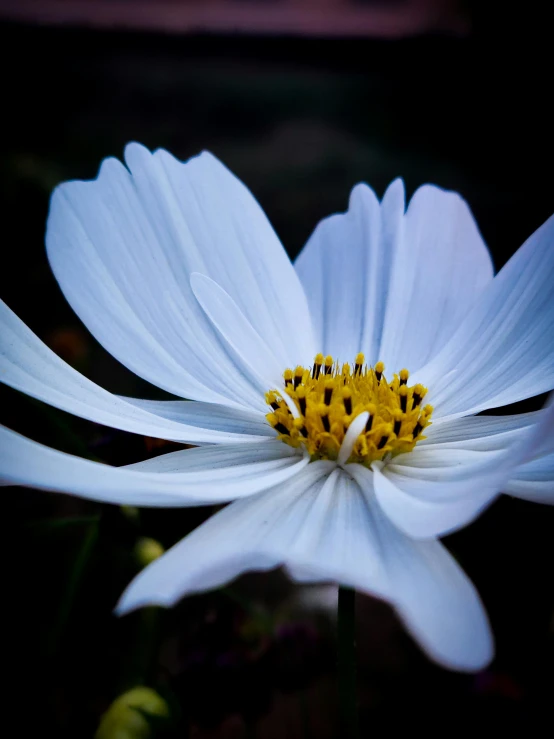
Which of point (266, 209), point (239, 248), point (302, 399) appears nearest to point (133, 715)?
point (302, 399)

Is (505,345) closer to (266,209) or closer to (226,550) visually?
(226,550)

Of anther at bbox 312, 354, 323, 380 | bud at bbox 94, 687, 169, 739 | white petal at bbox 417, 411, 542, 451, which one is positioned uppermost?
anther at bbox 312, 354, 323, 380

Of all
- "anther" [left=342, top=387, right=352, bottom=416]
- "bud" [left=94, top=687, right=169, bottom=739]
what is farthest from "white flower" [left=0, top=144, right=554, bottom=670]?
"bud" [left=94, top=687, right=169, bottom=739]

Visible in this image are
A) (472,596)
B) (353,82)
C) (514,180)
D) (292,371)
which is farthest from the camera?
(353,82)

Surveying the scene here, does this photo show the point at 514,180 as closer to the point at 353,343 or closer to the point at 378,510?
the point at 353,343

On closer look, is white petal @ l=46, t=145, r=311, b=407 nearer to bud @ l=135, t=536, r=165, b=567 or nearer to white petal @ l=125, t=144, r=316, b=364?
white petal @ l=125, t=144, r=316, b=364

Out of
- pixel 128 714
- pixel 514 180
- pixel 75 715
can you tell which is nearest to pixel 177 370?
pixel 128 714

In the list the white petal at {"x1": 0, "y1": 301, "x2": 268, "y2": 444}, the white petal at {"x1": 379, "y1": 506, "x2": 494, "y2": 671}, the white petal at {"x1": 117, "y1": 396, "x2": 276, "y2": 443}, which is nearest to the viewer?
the white petal at {"x1": 379, "y1": 506, "x2": 494, "y2": 671}
